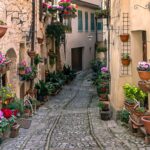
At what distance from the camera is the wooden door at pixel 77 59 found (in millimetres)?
32531

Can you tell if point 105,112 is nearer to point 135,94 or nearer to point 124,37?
point 135,94

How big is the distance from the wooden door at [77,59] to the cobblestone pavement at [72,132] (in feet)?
44.2

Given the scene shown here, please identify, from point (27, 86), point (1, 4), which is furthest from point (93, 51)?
point (1, 4)

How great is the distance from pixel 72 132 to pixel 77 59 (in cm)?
2148

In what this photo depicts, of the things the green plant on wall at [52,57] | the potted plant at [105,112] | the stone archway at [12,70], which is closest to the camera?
the stone archway at [12,70]

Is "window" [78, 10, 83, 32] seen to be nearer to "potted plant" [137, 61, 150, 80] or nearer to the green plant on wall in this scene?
the green plant on wall

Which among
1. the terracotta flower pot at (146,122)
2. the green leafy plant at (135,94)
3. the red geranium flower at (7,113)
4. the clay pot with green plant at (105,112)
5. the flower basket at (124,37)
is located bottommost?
the clay pot with green plant at (105,112)

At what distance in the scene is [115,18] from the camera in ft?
48.3

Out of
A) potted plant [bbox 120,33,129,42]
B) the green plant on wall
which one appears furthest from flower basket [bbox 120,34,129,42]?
the green plant on wall

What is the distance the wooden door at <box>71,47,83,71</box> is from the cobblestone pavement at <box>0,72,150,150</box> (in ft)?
44.2

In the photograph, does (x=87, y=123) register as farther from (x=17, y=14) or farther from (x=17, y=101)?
(x=17, y=14)

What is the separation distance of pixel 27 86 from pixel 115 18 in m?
5.48

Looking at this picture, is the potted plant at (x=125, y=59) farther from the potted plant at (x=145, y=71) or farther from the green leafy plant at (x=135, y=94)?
the potted plant at (x=145, y=71)

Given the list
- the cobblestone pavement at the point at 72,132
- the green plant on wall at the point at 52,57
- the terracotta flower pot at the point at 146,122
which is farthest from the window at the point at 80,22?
the terracotta flower pot at the point at 146,122
